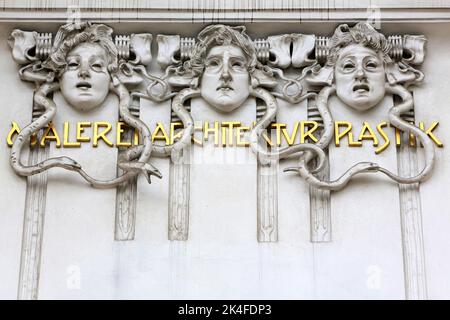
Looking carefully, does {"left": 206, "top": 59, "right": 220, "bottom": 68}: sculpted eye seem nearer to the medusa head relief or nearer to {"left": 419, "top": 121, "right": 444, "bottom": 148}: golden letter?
the medusa head relief

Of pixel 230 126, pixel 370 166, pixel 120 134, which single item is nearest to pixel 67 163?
pixel 120 134

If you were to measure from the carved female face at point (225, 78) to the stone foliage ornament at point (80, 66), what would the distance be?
2.05 ft

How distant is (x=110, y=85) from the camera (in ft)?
40.5

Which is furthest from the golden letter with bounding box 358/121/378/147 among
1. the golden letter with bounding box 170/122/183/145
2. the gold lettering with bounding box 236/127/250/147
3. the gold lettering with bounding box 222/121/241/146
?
the golden letter with bounding box 170/122/183/145

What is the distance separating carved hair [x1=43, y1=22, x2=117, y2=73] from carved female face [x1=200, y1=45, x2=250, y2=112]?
3.25 ft

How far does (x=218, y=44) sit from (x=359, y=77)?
1.51 m

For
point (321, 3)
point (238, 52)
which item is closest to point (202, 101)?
point (238, 52)

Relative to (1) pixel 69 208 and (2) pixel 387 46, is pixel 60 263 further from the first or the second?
(2) pixel 387 46

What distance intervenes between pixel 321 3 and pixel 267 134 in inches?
60.1

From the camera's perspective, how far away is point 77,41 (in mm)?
12375

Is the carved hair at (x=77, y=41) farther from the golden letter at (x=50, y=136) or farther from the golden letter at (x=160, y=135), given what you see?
the golden letter at (x=160, y=135)

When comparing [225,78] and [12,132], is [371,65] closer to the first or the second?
[225,78]

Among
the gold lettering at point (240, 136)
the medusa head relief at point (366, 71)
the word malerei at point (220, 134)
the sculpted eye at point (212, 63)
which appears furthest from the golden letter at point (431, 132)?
the sculpted eye at point (212, 63)
